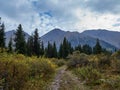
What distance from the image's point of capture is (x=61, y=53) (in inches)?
3157

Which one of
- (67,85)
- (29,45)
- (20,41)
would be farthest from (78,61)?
(29,45)

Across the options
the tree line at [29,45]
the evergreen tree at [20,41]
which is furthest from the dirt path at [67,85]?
the evergreen tree at [20,41]

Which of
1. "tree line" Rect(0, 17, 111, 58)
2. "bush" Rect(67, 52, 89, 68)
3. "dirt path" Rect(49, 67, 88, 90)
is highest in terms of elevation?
"tree line" Rect(0, 17, 111, 58)

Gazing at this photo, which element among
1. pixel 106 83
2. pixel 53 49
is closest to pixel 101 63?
pixel 106 83

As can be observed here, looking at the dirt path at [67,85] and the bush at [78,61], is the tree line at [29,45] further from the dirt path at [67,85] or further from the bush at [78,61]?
the dirt path at [67,85]

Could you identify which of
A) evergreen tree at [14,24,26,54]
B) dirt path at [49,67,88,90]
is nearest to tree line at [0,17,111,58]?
evergreen tree at [14,24,26,54]

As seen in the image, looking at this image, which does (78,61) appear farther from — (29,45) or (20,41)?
(29,45)

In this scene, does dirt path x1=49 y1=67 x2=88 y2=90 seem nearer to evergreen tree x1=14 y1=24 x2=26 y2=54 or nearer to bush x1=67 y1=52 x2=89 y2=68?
bush x1=67 y1=52 x2=89 y2=68

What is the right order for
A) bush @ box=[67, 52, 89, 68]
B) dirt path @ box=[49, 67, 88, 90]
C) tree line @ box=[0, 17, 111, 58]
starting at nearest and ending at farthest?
dirt path @ box=[49, 67, 88, 90] < bush @ box=[67, 52, 89, 68] < tree line @ box=[0, 17, 111, 58]

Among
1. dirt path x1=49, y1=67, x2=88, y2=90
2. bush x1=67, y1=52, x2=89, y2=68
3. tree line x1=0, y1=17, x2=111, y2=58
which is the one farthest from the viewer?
tree line x1=0, y1=17, x2=111, y2=58

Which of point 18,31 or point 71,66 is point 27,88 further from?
point 18,31

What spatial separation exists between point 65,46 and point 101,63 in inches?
1838

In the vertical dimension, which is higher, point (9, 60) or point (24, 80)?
point (9, 60)

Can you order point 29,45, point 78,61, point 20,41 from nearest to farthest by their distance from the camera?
point 78,61
point 20,41
point 29,45
